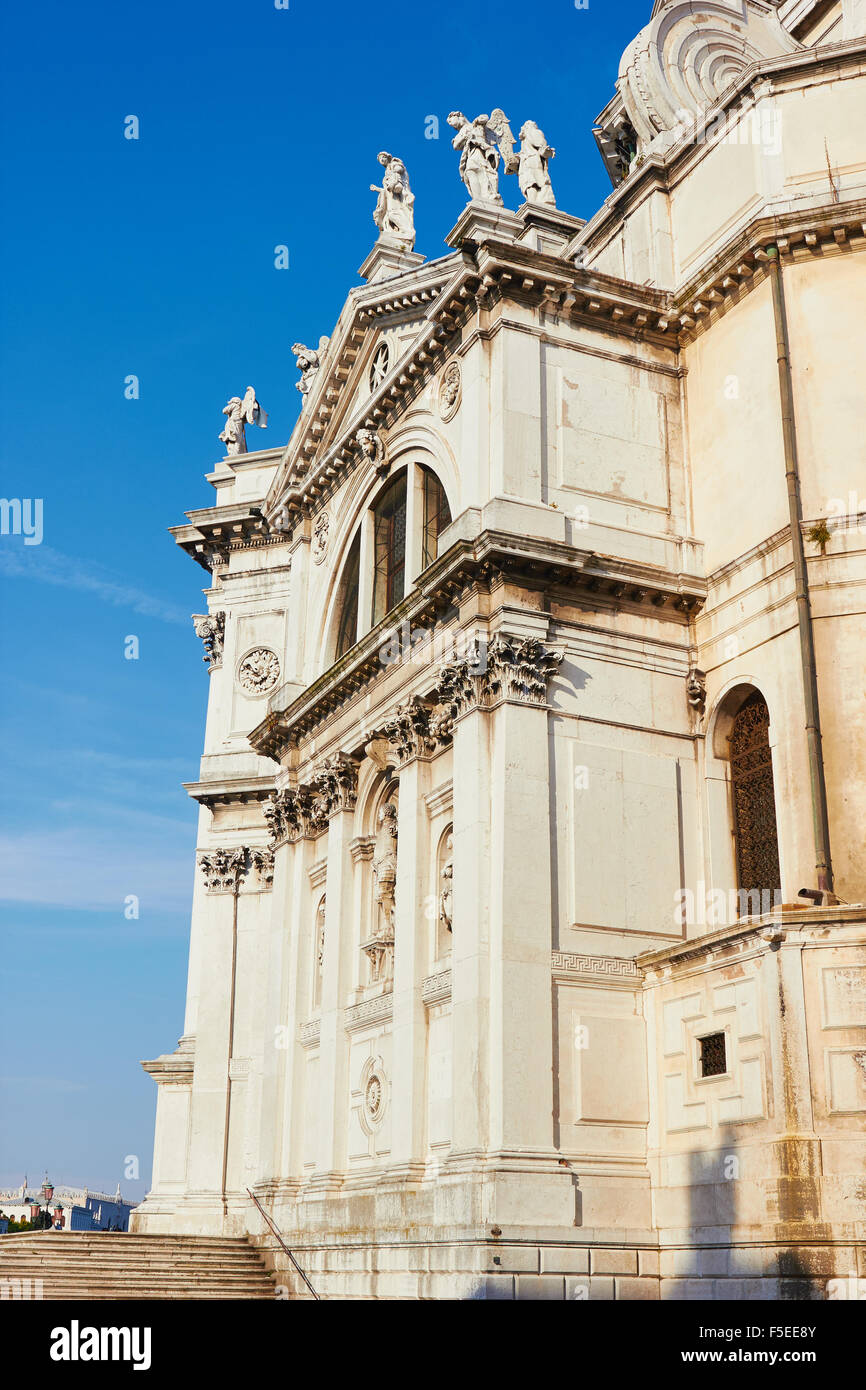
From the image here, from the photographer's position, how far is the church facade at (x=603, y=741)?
20.6 m

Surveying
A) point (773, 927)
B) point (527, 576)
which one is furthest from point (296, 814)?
point (773, 927)

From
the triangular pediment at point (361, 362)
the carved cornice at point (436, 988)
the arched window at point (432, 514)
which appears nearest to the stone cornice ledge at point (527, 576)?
the arched window at point (432, 514)

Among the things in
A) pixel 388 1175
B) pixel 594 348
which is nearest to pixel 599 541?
pixel 594 348

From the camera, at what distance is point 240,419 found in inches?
1741

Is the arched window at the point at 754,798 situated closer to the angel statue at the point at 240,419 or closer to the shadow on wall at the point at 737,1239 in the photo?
the shadow on wall at the point at 737,1239

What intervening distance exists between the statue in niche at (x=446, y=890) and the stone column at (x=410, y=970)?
0.47 m

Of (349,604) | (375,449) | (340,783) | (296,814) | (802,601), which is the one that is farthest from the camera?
(349,604)

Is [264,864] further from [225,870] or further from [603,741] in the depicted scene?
[603,741]

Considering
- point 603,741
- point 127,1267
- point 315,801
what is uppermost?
point 315,801

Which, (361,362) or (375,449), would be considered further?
(361,362)

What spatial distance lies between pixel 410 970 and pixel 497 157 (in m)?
15.8

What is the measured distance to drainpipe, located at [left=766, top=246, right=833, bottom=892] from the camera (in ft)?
69.4
